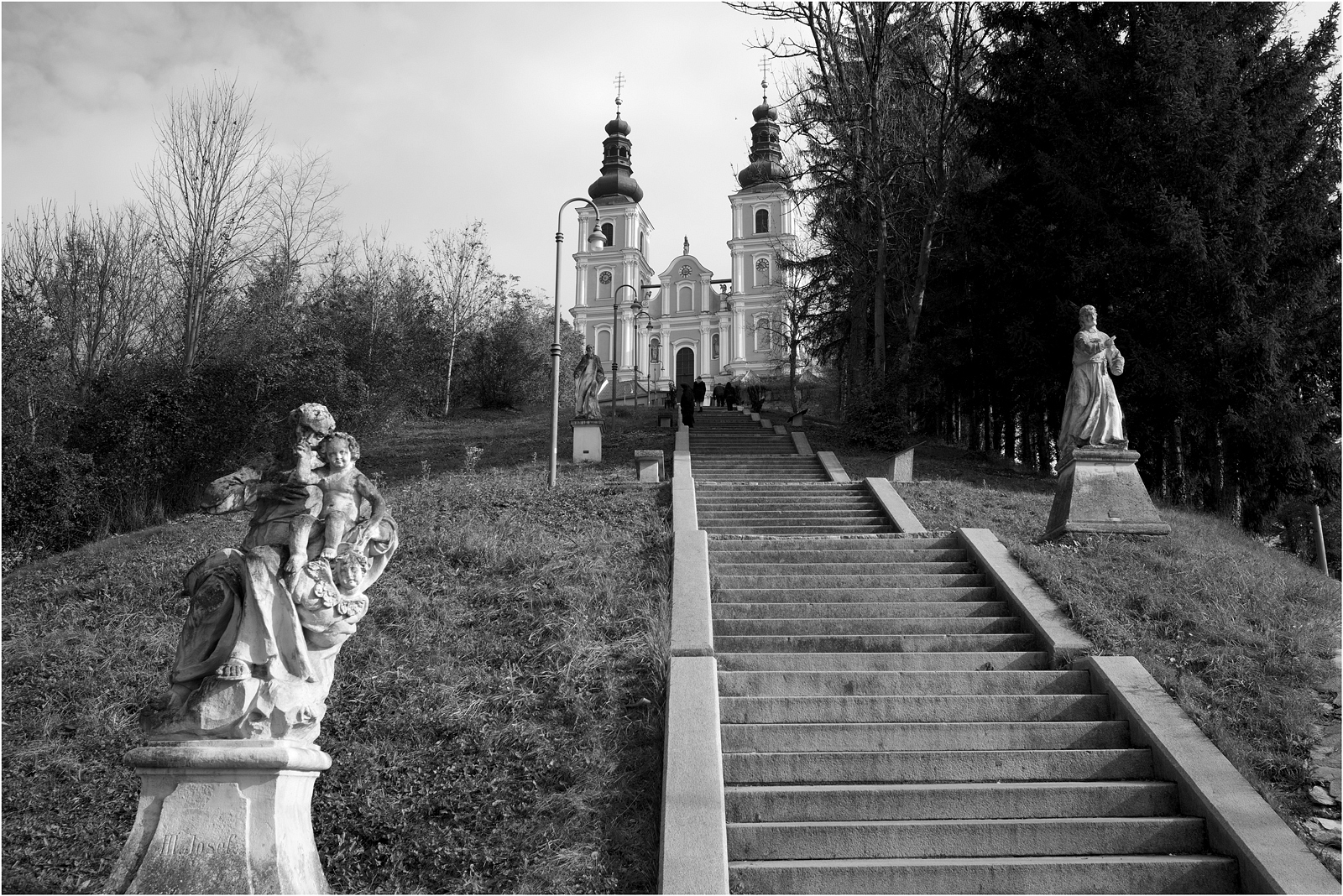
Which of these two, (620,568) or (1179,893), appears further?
(620,568)

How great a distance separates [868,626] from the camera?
30.1 ft

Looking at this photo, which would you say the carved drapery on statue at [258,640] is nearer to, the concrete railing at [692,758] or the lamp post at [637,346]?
the concrete railing at [692,758]

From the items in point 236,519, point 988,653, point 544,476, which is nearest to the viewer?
point 988,653

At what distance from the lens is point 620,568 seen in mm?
10727

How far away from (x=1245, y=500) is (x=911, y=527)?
8944 mm

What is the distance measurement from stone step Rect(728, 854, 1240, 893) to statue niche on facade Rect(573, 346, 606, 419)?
1437 cm

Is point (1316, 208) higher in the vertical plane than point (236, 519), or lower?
higher

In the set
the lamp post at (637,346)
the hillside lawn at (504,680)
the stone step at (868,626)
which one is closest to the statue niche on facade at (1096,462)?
the hillside lawn at (504,680)

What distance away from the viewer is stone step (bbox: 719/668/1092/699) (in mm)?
8008

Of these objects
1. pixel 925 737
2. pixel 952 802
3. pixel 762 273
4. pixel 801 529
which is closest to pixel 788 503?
pixel 801 529

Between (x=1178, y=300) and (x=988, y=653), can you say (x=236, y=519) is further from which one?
(x=1178, y=300)

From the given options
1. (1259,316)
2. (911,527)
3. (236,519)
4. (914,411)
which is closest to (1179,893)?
(911,527)

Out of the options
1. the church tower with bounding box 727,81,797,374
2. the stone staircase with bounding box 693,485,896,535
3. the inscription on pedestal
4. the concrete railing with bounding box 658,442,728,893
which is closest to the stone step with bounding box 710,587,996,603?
the concrete railing with bounding box 658,442,728,893

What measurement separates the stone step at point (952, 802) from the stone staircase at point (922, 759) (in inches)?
0.4
